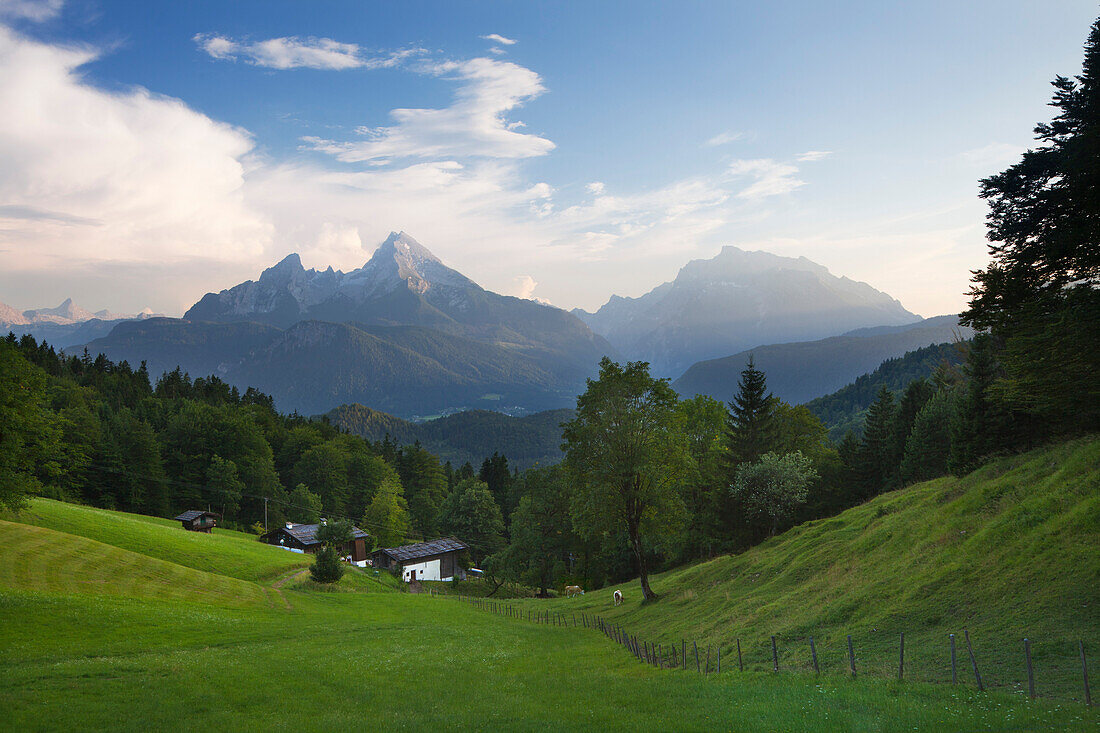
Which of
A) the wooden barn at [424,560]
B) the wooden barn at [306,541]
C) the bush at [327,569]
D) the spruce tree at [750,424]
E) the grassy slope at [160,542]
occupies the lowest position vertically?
the wooden barn at [424,560]

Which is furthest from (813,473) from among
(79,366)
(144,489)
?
(79,366)

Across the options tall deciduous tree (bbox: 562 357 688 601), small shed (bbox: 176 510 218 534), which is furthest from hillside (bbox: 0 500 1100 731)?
small shed (bbox: 176 510 218 534)

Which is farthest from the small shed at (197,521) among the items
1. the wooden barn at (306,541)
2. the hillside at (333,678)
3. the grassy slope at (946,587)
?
the grassy slope at (946,587)

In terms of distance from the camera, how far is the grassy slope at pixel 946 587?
16609 mm

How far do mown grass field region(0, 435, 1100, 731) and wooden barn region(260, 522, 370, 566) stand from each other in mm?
42738

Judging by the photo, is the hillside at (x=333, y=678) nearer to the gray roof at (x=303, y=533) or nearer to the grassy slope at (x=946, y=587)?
the grassy slope at (x=946, y=587)

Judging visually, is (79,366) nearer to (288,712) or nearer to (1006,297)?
(288,712)

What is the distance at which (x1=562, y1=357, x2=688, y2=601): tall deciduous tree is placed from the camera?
41062 mm

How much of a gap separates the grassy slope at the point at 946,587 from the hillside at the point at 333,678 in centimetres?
358

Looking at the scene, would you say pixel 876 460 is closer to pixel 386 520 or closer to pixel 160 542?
pixel 160 542

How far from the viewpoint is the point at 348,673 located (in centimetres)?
2200

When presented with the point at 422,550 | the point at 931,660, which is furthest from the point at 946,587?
the point at 422,550

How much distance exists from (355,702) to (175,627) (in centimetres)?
1828

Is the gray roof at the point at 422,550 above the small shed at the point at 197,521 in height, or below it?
below
